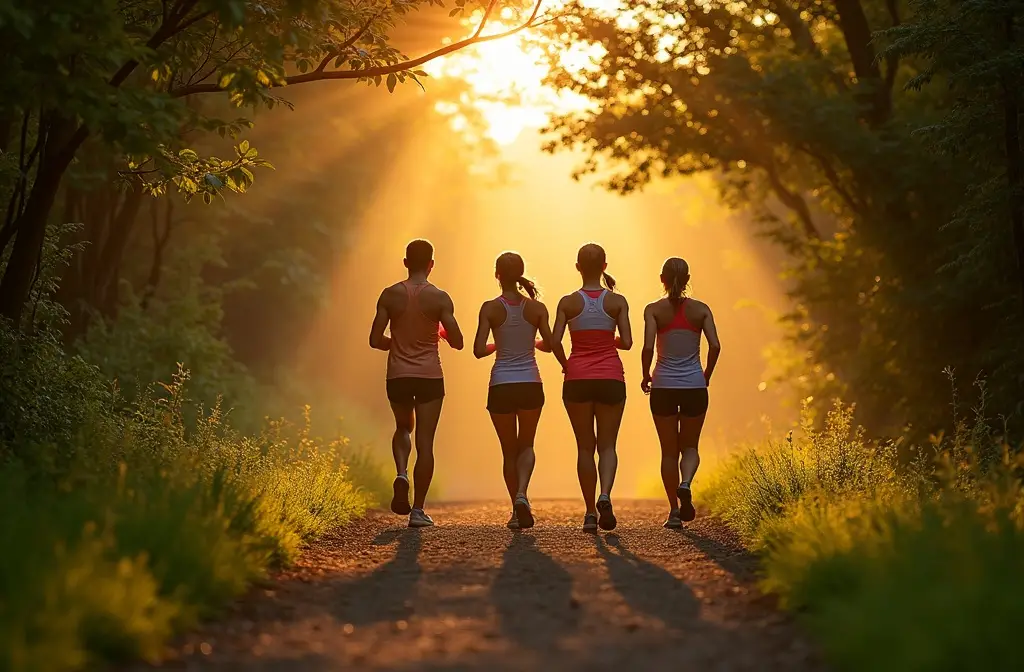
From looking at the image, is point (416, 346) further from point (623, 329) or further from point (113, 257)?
point (113, 257)

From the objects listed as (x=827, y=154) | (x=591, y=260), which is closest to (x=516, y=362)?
(x=591, y=260)

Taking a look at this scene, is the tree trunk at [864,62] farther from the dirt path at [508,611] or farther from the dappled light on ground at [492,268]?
the dirt path at [508,611]

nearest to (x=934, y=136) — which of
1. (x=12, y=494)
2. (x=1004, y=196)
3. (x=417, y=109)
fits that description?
(x=1004, y=196)

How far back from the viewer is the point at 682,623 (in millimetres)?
6375

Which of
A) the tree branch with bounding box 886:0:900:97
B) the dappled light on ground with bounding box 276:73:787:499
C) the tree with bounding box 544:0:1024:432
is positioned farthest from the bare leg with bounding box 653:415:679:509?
the tree branch with bounding box 886:0:900:97

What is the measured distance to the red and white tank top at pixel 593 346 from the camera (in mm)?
10375

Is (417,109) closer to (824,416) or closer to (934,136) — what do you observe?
(824,416)

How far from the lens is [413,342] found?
10.8m

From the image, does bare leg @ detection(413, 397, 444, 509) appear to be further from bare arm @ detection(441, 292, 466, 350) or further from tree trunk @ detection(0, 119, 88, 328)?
tree trunk @ detection(0, 119, 88, 328)

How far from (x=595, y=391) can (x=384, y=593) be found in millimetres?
3538

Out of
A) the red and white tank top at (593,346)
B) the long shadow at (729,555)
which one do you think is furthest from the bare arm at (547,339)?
the long shadow at (729,555)

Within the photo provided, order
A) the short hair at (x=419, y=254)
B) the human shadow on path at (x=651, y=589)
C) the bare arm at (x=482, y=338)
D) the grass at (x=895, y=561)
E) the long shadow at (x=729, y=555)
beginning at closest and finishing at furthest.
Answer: the grass at (x=895, y=561) → the human shadow on path at (x=651, y=589) → the long shadow at (x=729, y=555) → the bare arm at (x=482, y=338) → the short hair at (x=419, y=254)

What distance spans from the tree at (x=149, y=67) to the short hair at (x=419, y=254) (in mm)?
1408

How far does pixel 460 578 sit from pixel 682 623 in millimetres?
1852
